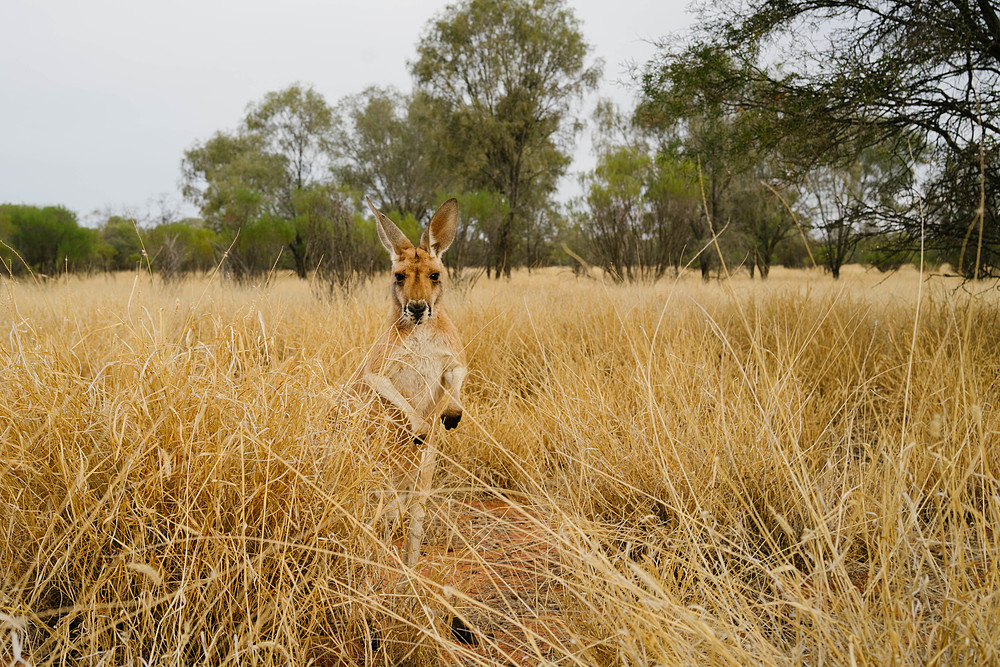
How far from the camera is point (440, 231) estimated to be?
7.21 ft

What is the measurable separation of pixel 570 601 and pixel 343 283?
5802 millimetres

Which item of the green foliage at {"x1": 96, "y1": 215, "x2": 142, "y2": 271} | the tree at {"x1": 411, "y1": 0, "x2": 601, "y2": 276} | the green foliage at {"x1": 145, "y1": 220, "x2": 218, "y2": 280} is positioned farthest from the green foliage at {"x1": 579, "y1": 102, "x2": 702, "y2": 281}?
the green foliage at {"x1": 96, "y1": 215, "x2": 142, "y2": 271}

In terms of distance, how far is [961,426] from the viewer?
201cm

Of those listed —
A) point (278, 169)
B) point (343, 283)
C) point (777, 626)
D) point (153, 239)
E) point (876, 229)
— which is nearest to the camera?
point (777, 626)

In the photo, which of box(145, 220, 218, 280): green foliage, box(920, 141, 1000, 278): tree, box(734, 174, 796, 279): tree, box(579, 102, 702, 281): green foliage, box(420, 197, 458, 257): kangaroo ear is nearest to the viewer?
box(420, 197, 458, 257): kangaroo ear

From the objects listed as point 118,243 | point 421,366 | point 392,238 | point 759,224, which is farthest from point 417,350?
point 759,224

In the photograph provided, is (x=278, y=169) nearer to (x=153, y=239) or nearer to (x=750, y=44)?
(x=153, y=239)

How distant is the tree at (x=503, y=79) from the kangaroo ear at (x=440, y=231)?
50.9 ft

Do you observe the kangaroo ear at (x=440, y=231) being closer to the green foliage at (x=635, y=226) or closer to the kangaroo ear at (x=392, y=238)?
the kangaroo ear at (x=392, y=238)

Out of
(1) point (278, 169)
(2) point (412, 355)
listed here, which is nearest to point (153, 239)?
(1) point (278, 169)

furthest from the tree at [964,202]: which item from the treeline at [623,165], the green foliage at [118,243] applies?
the green foliage at [118,243]

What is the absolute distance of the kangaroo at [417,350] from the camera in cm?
202

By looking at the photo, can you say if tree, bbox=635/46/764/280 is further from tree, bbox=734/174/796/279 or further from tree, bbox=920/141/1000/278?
tree, bbox=734/174/796/279

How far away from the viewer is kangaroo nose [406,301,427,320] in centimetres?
201
